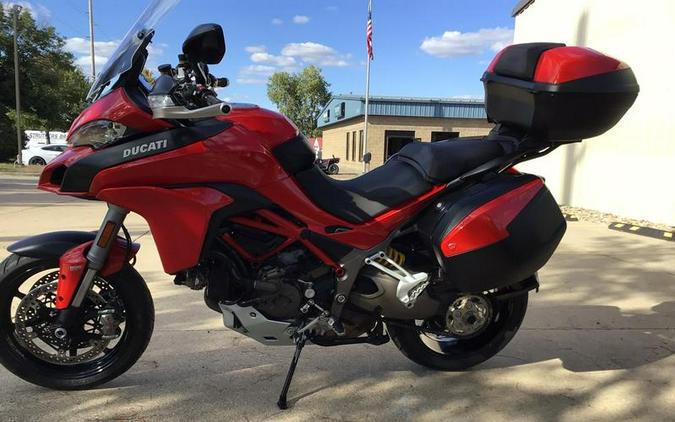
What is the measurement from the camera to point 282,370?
2.94 metres

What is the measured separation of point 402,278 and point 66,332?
1.68 meters

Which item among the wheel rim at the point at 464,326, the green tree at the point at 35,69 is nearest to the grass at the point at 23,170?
the green tree at the point at 35,69

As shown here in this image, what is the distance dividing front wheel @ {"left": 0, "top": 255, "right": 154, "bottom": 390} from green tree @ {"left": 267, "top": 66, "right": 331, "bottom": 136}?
157 ft

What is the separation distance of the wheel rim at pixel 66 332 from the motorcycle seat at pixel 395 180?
119 cm

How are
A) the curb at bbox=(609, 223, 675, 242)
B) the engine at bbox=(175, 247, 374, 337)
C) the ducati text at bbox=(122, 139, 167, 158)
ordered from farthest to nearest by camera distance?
the curb at bbox=(609, 223, 675, 242)
the engine at bbox=(175, 247, 374, 337)
the ducati text at bbox=(122, 139, 167, 158)

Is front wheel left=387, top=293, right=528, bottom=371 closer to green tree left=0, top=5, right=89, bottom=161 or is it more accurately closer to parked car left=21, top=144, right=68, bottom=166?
parked car left=21, top=144, right=68, bottom=166

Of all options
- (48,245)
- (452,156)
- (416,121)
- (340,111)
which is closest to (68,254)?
(48,245)

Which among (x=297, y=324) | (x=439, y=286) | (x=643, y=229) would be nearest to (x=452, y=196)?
(x=439, y=286)

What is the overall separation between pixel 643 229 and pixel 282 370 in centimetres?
682

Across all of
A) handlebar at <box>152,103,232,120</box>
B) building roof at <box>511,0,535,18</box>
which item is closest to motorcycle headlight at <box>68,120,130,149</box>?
handlebar at <box>152,103,232,120</box>

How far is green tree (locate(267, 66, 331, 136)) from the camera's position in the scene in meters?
50.4

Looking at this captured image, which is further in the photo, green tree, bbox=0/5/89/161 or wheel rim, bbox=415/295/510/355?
green tree, bbox=0/5/89/161

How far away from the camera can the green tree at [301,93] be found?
50406 millimetres

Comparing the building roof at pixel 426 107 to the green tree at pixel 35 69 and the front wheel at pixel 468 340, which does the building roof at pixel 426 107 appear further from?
the front wheel at pixel 468 340
